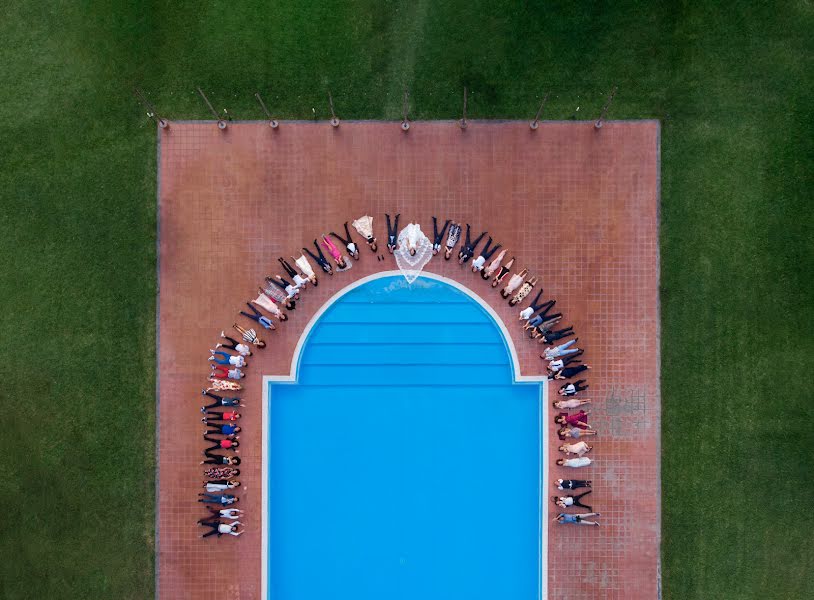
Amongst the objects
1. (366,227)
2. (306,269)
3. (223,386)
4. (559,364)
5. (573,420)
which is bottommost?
(573,420)

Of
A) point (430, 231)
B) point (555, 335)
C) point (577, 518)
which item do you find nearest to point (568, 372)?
point (555, 335)

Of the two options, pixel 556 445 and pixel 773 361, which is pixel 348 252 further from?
pixel 773 361

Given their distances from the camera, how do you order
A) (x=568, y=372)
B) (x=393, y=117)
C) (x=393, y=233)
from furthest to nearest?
(x=393, y=117) < (x=393, y=233) < (x=568, y=372)

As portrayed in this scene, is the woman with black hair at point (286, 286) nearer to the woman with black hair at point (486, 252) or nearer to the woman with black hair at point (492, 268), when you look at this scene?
the woman with black hair at point (486, 252)

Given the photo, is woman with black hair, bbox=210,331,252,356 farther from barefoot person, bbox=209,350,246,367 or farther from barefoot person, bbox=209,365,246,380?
barefoot person, bbox=209,365,246,380

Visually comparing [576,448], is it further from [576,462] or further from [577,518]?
[577,518]

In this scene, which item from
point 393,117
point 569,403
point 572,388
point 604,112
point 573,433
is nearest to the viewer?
point 573,433

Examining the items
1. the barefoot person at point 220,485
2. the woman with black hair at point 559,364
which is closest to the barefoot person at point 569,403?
the woman with black hair at point 559,364
